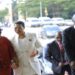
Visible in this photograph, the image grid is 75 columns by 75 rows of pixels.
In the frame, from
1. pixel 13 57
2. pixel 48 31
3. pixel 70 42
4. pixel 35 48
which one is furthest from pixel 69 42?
pixel 48 31

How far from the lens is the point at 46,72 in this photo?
509 cm

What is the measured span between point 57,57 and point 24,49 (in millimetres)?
1036

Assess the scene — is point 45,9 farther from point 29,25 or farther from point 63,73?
point 63,73

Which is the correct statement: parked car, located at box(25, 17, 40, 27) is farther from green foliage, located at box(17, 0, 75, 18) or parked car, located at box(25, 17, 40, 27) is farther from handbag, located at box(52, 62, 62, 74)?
handbag, located at box(52, 62, 62, 74)

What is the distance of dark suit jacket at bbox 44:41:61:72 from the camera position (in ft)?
14.3

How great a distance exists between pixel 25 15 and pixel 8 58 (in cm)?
189

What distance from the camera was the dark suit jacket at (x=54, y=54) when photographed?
14.3 ft

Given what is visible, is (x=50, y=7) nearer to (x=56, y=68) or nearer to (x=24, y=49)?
(x=56, y=68)

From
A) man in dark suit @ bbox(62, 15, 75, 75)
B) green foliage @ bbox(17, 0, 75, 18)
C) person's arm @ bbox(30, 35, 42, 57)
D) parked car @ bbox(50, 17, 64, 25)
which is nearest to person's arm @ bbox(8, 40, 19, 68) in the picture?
person's arm @ bbox(30, 35, 42, 57)

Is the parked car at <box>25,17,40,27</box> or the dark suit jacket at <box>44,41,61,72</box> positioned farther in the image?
the parked car at <box>25,17,40,27</box>

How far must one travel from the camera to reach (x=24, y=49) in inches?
138

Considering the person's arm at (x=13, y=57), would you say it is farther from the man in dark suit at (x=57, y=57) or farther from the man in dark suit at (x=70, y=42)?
the man in dark suit at (x=57, y=57)

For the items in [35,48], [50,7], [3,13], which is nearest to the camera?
[35,48]

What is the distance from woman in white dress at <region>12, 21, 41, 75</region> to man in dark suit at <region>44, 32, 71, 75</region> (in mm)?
840
